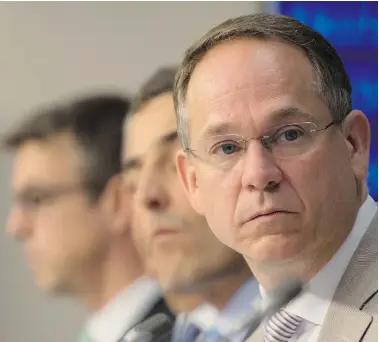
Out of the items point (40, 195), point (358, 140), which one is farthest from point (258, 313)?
point (40, 195)

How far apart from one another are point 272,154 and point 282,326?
0.31m

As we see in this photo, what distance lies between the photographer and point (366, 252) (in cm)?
114

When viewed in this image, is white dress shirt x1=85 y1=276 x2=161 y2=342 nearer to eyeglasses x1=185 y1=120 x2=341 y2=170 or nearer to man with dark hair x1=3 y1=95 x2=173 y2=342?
man with dark hair x1=3 y1=95 x2=173 y2=342

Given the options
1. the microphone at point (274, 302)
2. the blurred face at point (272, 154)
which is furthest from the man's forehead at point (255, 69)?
the microphone at point (274, 302)

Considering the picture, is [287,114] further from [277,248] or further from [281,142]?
[277,248]

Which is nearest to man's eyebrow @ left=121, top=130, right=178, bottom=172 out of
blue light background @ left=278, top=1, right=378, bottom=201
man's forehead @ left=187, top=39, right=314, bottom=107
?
man's forehead @ left=187, top=39, right=314, bottom=107

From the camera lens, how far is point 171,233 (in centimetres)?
122

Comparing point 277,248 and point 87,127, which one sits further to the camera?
point 87,127

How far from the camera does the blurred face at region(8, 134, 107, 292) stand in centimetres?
122

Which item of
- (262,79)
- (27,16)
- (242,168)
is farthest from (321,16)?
(27,16)

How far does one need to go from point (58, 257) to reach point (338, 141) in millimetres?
566

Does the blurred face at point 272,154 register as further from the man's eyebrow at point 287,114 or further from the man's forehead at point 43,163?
the man's forehead at point 43,163

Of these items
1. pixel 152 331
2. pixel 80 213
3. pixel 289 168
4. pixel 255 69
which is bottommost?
pixel 152 331

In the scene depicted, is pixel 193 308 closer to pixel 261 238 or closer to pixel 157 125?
pixel 261 238
